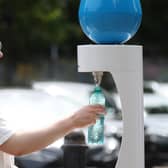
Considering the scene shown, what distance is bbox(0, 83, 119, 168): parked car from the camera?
316 inches

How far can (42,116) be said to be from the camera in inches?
344

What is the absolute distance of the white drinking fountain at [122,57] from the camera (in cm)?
478

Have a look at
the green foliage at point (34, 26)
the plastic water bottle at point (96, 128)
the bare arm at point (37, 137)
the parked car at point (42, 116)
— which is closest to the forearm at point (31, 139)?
the bare arm at point (37, 137)

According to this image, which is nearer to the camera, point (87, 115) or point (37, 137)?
point (37, 137)

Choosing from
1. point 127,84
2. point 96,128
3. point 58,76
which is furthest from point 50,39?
point 96,128

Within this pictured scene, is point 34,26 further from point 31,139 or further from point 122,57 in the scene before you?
point 31,139

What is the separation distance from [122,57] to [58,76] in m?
33.1

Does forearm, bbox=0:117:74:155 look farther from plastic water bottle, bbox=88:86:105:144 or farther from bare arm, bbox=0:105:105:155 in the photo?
plastic water bottle, bbox=88:86:105:144

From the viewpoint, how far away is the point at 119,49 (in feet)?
15.7

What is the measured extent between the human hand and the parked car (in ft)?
11.0

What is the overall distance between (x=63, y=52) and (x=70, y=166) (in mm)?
38729

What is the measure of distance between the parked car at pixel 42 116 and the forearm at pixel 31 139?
11.3 ft

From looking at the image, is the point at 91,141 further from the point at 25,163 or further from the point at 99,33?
the point at 25,163

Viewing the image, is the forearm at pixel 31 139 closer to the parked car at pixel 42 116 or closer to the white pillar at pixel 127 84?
the white pillar at pixel 127 84
